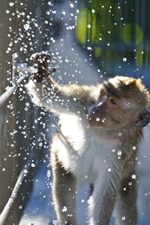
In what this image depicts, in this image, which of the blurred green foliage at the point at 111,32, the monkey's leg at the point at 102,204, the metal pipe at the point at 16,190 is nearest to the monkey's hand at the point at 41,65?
the monkey's leg at the point at 102,204

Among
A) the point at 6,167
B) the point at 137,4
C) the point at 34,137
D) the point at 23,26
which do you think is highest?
the point at 137,4

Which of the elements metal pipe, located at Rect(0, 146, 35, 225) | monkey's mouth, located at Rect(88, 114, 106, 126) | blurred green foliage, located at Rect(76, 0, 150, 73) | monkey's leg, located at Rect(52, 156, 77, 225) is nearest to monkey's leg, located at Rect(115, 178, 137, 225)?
monkey's leg, located at Rect(52, 156, 77, 225)

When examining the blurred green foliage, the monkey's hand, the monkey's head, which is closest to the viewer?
the monkey's hand

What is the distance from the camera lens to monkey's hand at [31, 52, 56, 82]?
1.59 meters

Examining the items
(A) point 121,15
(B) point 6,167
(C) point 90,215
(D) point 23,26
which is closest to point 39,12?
(D) point 23,26

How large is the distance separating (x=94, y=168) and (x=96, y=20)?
1495mm

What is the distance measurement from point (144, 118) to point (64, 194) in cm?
47

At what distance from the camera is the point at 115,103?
1726mm

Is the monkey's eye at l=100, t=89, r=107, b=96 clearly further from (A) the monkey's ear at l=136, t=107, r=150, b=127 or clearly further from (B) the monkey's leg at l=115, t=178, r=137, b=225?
(B) the monkey's leg at l=115, t=178, r=137, b=225

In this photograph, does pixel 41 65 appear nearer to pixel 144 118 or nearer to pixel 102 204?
pixel 144 118

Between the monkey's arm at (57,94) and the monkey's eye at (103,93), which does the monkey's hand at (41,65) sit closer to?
the monkey's arm at (57,94)

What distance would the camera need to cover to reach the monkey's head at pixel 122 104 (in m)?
1.71

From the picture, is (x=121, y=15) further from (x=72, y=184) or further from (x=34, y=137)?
(x=72, y=184)

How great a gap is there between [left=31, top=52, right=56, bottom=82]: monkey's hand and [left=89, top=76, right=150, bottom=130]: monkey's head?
233mm
